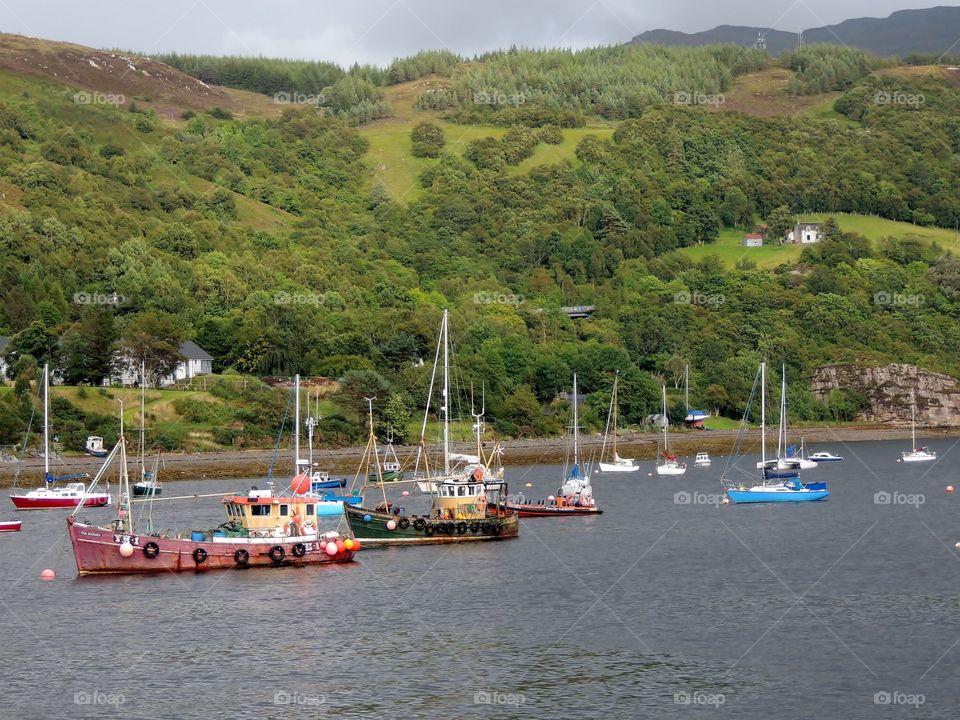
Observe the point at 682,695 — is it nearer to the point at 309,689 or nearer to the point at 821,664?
the point at 821,664

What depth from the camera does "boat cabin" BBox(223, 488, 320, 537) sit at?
67.6 m

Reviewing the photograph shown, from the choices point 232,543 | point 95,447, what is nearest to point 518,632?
point 232,543

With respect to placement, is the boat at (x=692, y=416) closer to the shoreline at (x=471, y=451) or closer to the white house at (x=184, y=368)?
the shoreline at (x=471, y=451)

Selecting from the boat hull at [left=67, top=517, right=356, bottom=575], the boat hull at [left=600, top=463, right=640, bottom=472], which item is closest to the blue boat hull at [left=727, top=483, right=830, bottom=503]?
the boat hull at [left=600, top=463, right=640, bottom=472]

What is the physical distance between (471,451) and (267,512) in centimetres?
6543

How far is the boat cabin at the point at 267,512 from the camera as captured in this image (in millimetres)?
67562

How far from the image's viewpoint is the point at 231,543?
67.1 meters

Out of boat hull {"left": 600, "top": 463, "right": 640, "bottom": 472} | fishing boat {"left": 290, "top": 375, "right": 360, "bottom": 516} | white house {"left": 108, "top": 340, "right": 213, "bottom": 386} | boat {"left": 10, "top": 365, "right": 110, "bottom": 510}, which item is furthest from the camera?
white house {"left": 108, "top": 340, "right": 213, "bottom": 386}

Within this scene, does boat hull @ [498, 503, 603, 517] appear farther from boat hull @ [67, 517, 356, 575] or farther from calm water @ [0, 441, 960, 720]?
boat hull @ [67, 517, 356, 575]

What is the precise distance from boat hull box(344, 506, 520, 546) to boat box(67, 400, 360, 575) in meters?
5.08

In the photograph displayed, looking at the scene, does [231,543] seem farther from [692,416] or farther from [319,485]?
[692,416]

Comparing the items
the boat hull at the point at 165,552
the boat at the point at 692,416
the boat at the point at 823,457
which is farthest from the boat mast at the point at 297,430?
the boat at the point at 692,416

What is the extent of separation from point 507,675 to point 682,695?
6603 mm

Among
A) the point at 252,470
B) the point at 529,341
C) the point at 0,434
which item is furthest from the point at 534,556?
the point at 529,341
